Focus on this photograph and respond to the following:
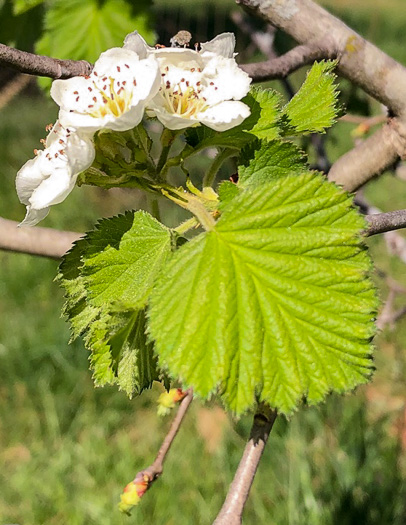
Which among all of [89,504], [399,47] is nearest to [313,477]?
[89,504]

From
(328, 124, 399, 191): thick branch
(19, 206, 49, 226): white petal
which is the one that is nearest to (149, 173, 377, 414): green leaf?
(19, 206, 49, 226): white petal

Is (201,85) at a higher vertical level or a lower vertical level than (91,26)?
higher

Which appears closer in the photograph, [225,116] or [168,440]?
[225,116]

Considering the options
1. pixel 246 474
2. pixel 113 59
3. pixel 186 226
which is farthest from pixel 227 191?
pixel 246 474

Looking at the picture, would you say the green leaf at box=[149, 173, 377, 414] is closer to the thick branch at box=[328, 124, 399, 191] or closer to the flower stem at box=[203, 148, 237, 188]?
the flower stem at box=[203, 148, 237, 188]

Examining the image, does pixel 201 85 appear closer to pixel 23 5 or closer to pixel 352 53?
pixel 352 53

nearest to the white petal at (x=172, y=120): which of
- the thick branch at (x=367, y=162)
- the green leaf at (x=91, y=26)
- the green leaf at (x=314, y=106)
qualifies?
the green leaf at (x=314, y=106)

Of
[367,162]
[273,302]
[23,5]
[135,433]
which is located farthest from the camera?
[135,433]
